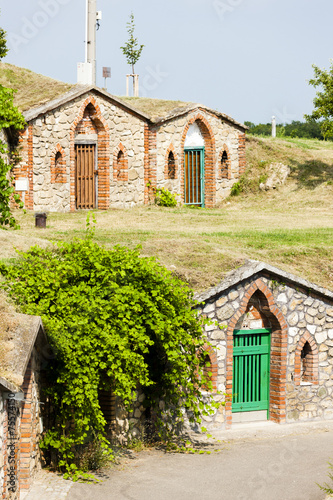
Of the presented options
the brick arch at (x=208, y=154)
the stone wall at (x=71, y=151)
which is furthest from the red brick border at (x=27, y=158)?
the brick arch at (x=208, y=154)

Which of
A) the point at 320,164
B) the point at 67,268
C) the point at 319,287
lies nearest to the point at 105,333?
the point at 67,268

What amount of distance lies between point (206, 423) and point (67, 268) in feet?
15.2

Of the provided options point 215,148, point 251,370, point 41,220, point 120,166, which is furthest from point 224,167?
point 251,370

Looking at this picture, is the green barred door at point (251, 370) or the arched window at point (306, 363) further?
the arched window at point (306, 363)

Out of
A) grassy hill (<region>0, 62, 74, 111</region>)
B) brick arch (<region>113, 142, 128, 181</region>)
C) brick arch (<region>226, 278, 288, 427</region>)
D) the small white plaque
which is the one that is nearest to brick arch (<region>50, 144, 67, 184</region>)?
the small white plaque

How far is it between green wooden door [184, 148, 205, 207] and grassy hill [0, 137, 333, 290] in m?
1.03

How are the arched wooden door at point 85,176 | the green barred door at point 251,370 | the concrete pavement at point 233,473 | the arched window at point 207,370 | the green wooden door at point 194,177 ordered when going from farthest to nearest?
the green wooden door at point 194,177
the arched wooden door at point 85,176
the green barred door at point 251,370
the arched window at point 207,370
the concrete pavement at point 233,473

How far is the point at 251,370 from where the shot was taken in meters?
16.4

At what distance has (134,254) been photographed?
1396 centimetres

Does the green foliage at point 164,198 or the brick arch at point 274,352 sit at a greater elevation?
the green foliage at point 164,198

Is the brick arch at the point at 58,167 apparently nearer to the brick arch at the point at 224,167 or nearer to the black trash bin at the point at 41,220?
the black trash bin at the point at 41,220

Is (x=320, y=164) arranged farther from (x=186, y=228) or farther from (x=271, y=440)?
(x=271, y=440)

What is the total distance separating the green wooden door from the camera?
29.3 meters

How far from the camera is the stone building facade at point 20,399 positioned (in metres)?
10.7
